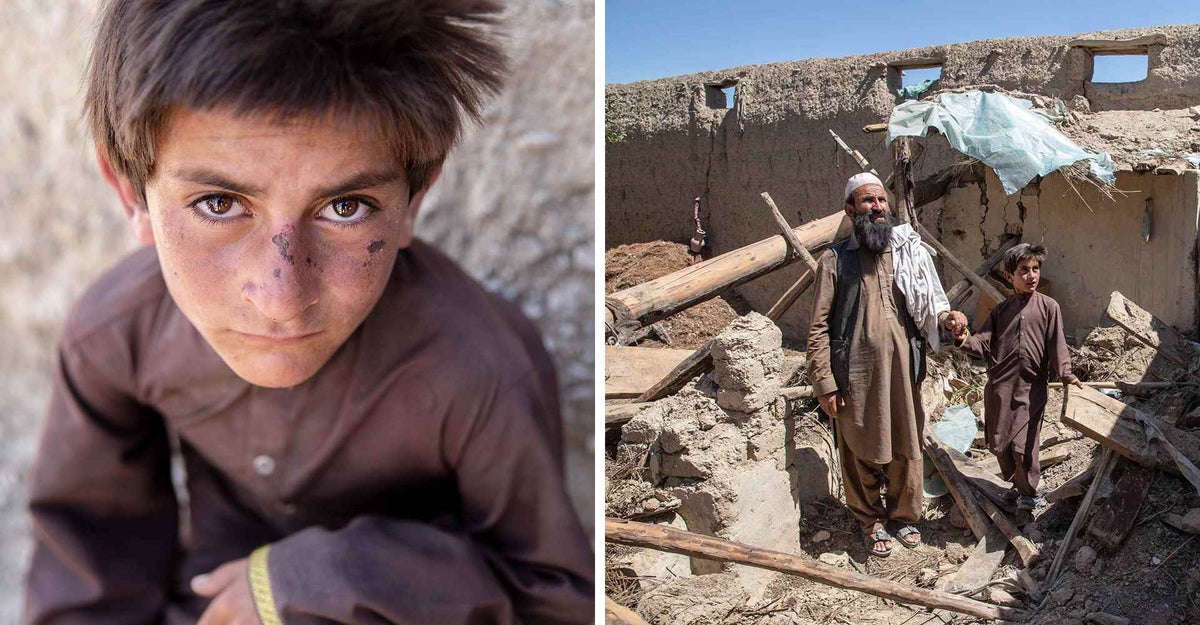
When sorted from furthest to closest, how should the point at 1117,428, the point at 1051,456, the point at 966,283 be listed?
1. the point at 966,283
2. the point at 1051,456
3. the point at 1117,428

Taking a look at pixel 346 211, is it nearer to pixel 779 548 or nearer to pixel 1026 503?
pixel 779 548

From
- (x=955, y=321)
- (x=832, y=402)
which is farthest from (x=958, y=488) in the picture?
(x=955, y=321)

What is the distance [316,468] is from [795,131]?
546cm

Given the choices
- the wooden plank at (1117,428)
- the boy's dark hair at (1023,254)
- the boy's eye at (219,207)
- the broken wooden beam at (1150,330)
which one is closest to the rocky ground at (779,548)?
the wooden plank at (1117,428)

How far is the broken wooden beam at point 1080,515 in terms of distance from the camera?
9.57ft

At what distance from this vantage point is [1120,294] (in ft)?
13.0

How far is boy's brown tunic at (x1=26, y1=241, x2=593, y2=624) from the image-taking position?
2.66 feet

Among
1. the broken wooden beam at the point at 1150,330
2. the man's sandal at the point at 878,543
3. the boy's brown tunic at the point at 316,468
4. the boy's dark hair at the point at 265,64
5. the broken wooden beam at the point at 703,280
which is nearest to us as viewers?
the boy's dark hair at the point at 265,64

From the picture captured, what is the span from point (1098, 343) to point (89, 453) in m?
4.21

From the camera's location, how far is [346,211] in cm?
78

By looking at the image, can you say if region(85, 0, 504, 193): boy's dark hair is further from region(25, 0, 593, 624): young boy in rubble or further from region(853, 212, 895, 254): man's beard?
region(853, 212, 895, 254): man's beard

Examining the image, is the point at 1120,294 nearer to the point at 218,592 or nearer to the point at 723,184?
the point at 723,184

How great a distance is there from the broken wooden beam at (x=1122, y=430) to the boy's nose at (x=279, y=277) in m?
2.92

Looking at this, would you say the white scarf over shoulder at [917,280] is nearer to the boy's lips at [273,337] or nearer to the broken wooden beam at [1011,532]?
the broken wooden beam at [1011,532]
